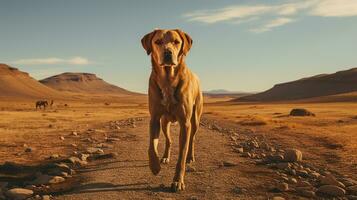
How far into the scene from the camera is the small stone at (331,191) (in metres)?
8.16

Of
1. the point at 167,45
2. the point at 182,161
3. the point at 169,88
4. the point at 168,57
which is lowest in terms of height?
the point at 182,161

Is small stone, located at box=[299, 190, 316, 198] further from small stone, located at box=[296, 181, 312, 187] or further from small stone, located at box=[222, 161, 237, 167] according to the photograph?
small stone, located at box=[222, 161, 237, 167]

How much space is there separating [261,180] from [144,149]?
5958 millimetres

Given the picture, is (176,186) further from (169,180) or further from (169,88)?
(169,88)

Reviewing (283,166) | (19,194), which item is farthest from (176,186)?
(283,166)

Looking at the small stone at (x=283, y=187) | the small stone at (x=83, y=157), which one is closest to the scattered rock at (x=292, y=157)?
the small stone at (x=283, y=187)

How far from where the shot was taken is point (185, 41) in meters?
8.93

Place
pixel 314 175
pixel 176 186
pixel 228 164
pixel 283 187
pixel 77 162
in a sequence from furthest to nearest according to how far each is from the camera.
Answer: pixel 77 162 < pixel 228 164 < pixel 314 175 < pixel 283 187 < pixel 176 186

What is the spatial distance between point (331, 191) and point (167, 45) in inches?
172

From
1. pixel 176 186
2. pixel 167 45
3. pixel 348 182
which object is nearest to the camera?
pixel 176 186

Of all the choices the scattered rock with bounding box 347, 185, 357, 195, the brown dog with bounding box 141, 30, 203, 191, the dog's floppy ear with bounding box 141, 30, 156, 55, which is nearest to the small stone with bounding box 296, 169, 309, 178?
the scattered rock with bounding box 347, 185, 357, 195

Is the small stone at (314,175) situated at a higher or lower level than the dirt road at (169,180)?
lower

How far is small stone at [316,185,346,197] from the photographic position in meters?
8.16

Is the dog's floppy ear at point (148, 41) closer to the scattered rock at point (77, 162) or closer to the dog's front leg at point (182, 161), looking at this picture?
the dog's front leg at point (182, 161)
